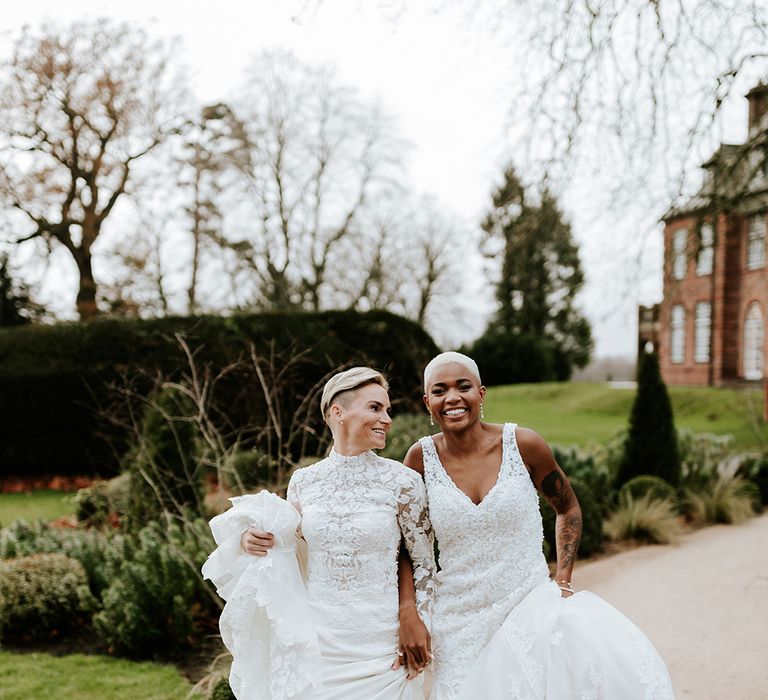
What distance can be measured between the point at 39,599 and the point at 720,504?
8.51 m

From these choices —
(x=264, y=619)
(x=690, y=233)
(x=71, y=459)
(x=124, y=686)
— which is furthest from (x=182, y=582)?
(x=71, y=459)

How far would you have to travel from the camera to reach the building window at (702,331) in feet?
93.1

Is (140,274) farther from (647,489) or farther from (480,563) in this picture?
(480,563)

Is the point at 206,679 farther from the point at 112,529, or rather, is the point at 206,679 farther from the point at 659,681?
the point at 112,529

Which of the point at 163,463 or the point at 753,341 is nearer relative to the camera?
the point at 163,463

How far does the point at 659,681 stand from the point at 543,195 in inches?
223

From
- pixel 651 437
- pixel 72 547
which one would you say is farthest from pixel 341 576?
pixel 651 437

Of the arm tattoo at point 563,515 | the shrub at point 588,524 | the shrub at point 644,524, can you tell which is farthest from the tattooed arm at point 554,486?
the shrub at point 644,524

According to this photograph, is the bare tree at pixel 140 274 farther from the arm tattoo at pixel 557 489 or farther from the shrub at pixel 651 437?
the arm tattoo at pixel 557 489

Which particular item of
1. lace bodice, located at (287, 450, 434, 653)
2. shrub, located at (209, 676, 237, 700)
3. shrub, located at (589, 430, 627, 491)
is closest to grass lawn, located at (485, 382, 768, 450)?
shrub, located at (589, 430, 627, 491)

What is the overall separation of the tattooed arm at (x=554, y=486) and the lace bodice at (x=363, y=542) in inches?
17.9

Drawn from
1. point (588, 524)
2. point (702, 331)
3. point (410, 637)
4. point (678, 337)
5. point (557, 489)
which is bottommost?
A: point (588, 524)

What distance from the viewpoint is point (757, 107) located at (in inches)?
319

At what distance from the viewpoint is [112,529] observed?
911 cm
